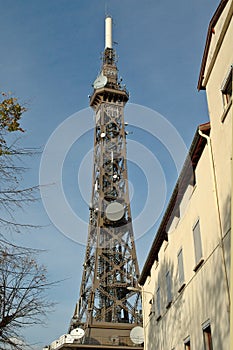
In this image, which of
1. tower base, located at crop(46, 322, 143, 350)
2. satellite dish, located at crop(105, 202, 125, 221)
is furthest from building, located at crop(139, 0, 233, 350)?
satellite dish, located at crop(105, 202, 125, 221)

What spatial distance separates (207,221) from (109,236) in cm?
3619

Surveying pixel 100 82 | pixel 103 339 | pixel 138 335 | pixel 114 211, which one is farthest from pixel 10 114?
pixel 100 82

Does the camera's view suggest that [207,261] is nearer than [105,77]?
Yes

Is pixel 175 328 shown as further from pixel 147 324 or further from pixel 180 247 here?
pixel 147 324

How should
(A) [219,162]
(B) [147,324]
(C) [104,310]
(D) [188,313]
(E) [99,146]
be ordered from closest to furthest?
(A) [219,162], (D) [188,313], (B) [147,324], (C) [104,310], (E) [99,146]

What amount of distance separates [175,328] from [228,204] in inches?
295

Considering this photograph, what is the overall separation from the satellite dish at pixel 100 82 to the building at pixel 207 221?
39.4 meters

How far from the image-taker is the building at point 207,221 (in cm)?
1084

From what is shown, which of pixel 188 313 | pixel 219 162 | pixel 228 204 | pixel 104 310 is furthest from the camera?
pixel 104 310

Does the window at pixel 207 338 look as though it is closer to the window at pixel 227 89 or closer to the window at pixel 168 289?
the window at pixel 168 289

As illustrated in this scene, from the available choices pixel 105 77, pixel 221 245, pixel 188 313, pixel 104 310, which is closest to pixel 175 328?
pixel 188 313

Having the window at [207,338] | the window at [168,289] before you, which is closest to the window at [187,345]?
the window at [207,338]

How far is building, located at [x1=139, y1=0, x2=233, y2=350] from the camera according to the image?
10.8m

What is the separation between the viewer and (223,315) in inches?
420
